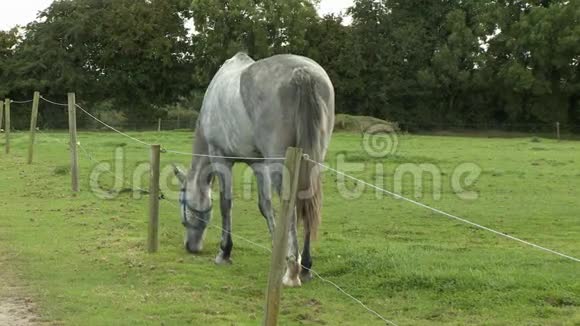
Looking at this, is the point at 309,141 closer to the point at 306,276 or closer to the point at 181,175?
the point at 306,276

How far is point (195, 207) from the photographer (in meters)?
7.69

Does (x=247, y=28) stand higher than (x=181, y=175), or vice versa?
(x=247, y=28)

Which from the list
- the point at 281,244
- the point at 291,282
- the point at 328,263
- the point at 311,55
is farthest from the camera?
the point at 311,55

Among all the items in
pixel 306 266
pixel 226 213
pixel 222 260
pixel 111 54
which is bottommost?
pixel 222 260

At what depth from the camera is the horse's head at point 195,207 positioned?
7629mm

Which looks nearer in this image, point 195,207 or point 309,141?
point 309,141

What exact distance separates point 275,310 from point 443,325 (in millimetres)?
1538

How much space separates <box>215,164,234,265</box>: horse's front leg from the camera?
712 centimetres

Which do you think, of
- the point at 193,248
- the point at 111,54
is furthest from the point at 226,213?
the point at 111,54

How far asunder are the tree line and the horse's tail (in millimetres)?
32845

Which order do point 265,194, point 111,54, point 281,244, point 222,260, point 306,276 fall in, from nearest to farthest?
point 281,244 < point 306,276 < point 265,194 < point 222,260 < point 111,54

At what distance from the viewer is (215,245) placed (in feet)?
26.5

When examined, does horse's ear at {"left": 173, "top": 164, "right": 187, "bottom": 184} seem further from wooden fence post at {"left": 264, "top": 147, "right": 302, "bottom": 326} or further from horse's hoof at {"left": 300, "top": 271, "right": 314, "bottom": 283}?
wooden fence post at {"left": 264, "top": 147, "right": 302, "bottom": 326}

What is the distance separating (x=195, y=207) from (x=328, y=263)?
5.86ft
